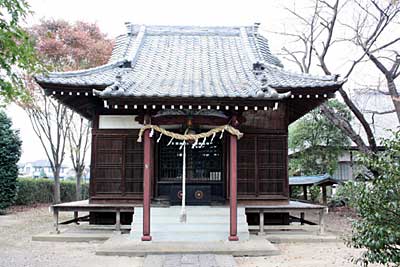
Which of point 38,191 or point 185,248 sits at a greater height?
point 38,191

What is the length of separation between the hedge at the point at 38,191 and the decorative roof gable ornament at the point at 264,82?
37.5 ft

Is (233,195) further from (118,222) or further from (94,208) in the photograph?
(94,208)

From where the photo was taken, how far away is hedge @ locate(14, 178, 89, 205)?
17172mm

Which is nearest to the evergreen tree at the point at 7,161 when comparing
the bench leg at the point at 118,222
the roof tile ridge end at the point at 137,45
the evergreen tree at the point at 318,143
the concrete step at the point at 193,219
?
the roof tile ridge end at the point at 137,45

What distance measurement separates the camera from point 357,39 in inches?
496

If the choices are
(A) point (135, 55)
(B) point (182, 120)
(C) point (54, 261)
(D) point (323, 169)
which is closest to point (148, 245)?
(C) point (54, 261)

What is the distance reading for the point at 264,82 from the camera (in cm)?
818

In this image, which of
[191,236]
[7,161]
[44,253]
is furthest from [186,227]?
[7,161]

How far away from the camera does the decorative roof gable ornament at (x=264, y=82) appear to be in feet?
24.3

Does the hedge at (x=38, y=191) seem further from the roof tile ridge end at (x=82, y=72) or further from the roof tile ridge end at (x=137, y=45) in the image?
the roof tile ridge end at (x=82, y=72)

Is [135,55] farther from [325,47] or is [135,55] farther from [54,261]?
[325,47]

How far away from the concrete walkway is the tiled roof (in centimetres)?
292

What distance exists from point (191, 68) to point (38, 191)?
38.1 feet

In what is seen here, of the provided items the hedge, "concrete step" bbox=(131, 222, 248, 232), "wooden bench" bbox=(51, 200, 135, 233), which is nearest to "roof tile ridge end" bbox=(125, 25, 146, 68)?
"wooden bench" bbox=(51, 200, 135, 233)
